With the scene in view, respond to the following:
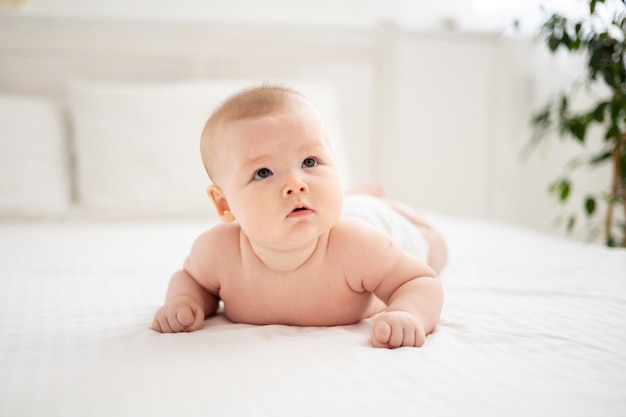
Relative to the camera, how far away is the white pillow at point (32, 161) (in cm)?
200

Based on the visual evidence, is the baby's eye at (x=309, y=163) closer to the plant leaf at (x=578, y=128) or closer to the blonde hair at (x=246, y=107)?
the blonde hair at (x=246, y=107)

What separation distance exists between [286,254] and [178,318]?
179mm

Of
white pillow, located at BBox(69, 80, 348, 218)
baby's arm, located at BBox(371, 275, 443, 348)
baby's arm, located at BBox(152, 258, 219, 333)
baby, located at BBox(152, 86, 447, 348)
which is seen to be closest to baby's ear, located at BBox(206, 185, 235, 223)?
baby, located at BBox(152, 86, 447, 348)

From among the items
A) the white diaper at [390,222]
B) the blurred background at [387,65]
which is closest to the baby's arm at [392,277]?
the white diaper at [390,222]

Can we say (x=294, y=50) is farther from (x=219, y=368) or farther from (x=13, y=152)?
(x=219, y=368)

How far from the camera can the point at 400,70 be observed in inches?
110

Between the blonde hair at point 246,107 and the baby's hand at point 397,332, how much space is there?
12.6 inches

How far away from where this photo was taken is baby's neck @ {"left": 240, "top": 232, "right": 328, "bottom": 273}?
0.91 m

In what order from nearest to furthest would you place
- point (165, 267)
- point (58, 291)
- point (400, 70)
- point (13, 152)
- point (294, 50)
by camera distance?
point (58, 291) < point (165, 267) < point (13, 152) < point (294, 50) < point (400, 70)

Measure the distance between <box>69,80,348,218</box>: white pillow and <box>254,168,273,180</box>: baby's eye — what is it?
1250mm

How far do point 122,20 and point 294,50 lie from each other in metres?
0.68

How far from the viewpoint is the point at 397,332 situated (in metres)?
0.80

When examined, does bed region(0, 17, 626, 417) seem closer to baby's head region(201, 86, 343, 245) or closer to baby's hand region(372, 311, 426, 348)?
baby's hand region(372, 311, 426, 348)

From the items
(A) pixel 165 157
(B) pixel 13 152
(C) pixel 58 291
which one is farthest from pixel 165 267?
(B) pixel 13 152
